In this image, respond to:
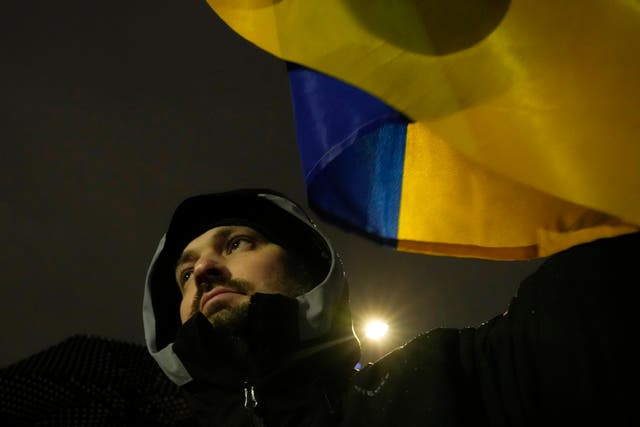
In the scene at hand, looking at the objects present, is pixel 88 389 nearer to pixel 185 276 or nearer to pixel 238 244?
pixel 185 276

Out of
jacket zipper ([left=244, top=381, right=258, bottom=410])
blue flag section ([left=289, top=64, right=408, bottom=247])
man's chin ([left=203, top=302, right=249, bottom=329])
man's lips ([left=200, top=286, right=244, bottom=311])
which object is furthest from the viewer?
man's lips ([left=200, top=286, right=244, bottom=311])

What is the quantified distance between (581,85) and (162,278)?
6.38 feet

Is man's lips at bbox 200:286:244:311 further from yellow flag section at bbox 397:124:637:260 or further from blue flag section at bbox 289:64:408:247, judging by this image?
yellow flag section at bbox 397:124:637:260

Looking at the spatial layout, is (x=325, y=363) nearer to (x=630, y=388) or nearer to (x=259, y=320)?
(x=259, y=320)

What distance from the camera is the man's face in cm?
199

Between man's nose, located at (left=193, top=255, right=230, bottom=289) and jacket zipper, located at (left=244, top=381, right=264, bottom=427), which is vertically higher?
man's nose, located at (left=193, top=255, right=230, bottom=289)

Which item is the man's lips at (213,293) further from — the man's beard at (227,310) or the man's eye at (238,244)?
the man's eye at (238,244)

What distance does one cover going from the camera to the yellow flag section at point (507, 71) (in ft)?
3.95

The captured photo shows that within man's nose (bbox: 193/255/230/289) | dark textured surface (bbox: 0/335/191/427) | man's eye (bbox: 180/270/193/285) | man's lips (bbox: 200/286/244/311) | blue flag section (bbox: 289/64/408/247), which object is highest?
blue flag section (bbox: 289/64/408/247)

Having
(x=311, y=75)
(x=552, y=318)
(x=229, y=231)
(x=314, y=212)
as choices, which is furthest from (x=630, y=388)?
(x=229, y=231)

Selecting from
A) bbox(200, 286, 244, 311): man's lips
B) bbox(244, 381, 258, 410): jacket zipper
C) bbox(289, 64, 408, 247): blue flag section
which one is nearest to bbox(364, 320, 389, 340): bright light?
bbox(200, 286, 244, 311): man's lips

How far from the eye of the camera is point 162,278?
103 inches

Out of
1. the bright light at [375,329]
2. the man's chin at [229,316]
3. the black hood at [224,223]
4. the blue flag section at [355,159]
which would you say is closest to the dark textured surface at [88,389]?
the black hood at [224,223]

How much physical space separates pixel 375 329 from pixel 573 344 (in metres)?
7.26
